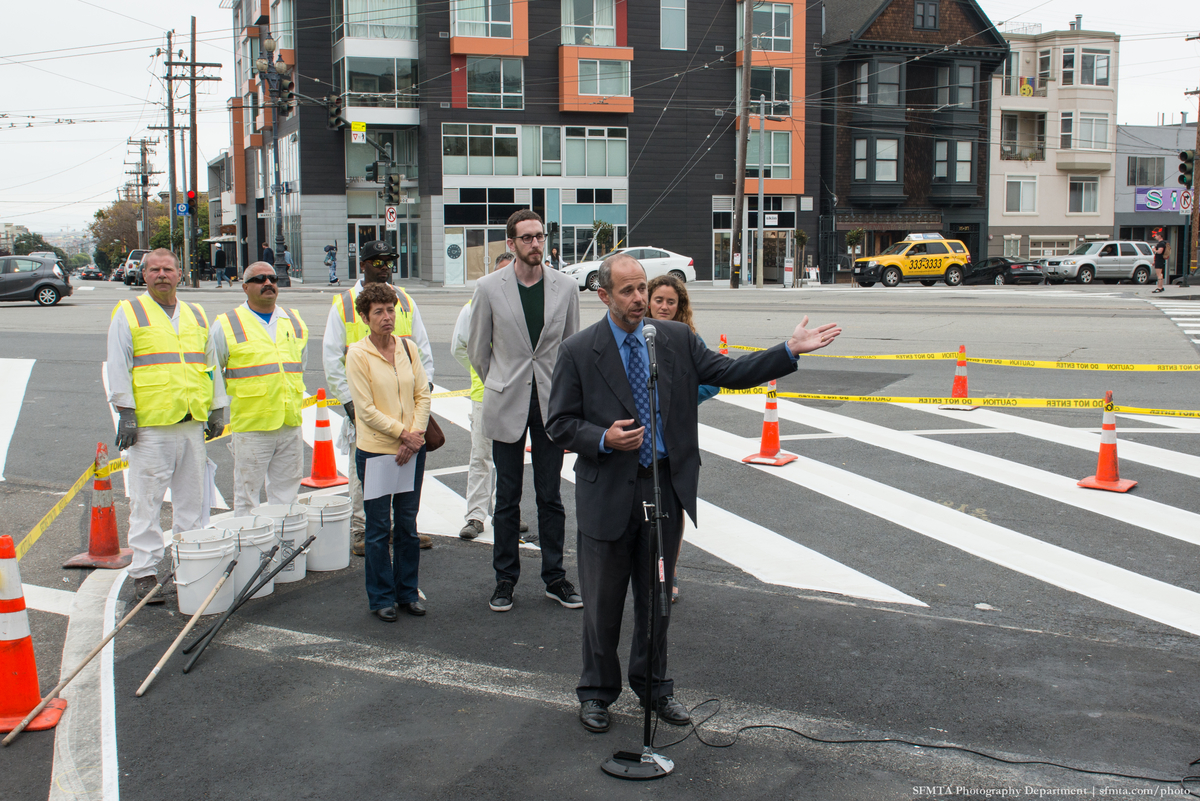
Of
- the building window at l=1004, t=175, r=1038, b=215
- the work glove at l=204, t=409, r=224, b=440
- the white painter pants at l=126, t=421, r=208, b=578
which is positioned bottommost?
the white painter pants at l=126, t=421, r=208, b=578

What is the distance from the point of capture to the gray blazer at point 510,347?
5.81 m

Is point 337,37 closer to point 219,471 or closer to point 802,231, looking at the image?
point 802,231

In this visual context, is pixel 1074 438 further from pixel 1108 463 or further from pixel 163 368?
pixel 163 368

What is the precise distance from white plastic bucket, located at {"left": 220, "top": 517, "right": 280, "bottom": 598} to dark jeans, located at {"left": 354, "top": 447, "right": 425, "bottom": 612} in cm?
69

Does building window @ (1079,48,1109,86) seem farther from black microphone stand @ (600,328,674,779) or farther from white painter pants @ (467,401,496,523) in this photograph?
black microphone stand @ (600,328,674,779)

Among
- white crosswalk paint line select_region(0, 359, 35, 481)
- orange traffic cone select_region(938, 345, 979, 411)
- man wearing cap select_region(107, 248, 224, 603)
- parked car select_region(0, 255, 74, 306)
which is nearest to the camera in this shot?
man wearing cap select_region(107, 248, 224, 603)

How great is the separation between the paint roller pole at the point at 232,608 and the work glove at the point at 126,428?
1.02 m

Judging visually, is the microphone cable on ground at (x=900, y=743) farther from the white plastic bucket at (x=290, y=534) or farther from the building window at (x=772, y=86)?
the building window at (x=772, y=86)

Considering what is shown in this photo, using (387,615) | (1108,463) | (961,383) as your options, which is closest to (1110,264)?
(961,383)

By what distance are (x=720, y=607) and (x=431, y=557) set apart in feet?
6.80

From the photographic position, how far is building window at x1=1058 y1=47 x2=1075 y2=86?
5612 centimetres

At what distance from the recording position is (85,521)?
776cm

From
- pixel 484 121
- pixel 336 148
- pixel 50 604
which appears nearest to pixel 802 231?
pixel 484 121

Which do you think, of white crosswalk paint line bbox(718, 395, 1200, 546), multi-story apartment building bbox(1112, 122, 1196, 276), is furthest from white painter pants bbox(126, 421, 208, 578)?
multi-story apartment building bbox(1112, 122, 1196, 276)
